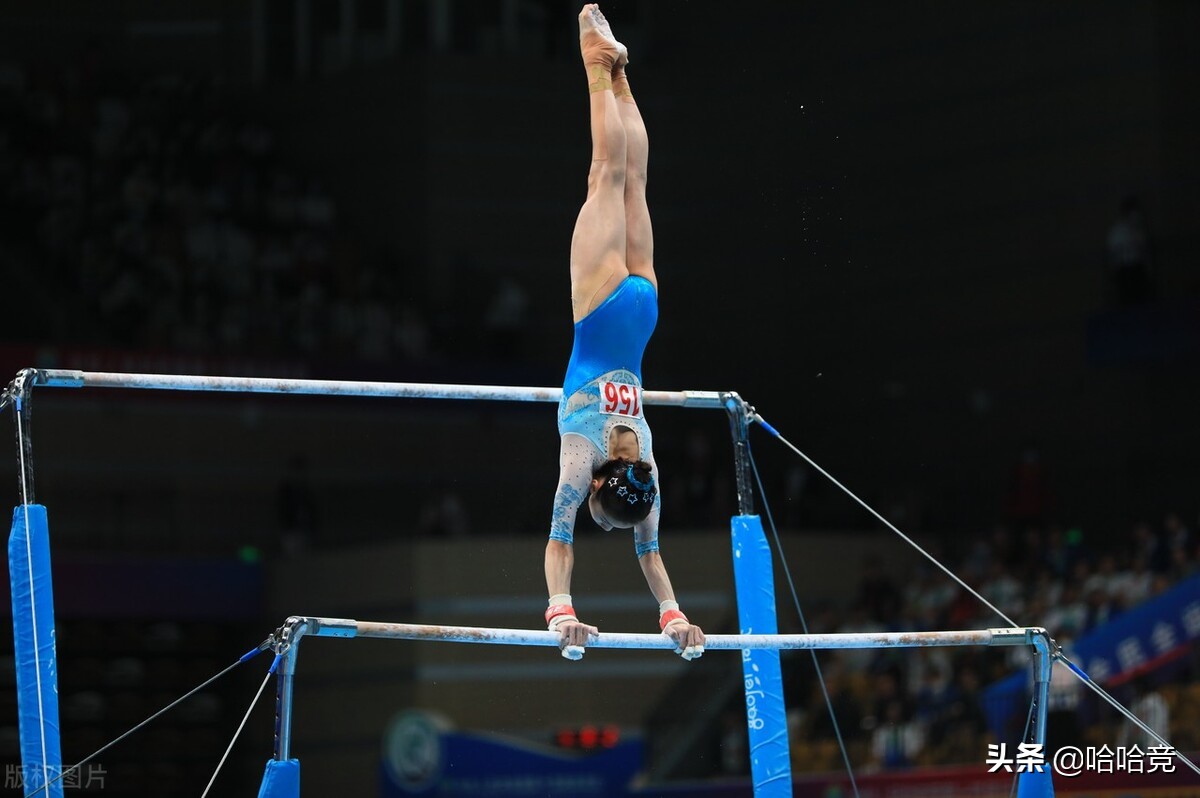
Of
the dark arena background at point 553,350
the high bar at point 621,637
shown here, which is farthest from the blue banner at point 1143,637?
the high bar at point 621,637

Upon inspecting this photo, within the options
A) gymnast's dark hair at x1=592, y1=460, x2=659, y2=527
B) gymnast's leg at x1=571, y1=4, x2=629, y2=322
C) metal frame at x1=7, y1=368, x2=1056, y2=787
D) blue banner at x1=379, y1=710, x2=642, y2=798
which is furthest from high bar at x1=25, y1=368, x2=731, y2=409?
blue banner at x1=379, y1=710, x2=642, y2=798

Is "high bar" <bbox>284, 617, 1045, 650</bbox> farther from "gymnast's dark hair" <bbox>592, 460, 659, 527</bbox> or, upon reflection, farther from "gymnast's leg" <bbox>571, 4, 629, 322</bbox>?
"gymnast's leg" <bbox>571, 4, 629, 322</bbox>

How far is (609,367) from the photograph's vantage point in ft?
24.3

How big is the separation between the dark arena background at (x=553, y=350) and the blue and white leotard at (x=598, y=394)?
715 centimetres

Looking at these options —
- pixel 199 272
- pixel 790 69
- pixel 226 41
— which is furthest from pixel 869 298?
pixel 226 41

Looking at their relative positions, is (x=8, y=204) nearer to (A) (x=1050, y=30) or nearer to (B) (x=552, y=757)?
(B) (x=552, y=757)

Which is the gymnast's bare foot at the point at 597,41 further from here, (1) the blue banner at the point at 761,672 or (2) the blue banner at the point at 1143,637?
(2) the blue banner at the point at 1143,637

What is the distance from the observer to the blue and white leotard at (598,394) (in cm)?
721

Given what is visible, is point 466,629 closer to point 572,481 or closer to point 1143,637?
point 572,481

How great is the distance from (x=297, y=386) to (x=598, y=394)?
1524 millimetres

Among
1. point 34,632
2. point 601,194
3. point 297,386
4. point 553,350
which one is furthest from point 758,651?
point 553,350

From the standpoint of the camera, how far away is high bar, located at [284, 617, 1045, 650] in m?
6.59

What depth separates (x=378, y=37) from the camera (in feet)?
66.0

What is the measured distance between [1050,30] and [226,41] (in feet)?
32.0
